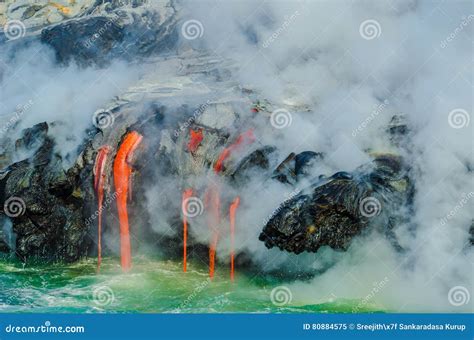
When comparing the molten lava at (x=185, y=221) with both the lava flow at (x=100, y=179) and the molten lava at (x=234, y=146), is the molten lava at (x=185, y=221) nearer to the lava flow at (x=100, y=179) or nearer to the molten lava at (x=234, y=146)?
the molten lava at (x=234, y=146)

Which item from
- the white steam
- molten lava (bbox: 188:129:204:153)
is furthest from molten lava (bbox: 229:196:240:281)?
molten lava (bbox: 188:129:204:153)

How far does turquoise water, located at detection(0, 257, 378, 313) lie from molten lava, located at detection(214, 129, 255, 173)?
56.0 inches

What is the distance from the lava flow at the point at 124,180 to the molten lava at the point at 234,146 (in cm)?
119

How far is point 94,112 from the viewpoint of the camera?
37.2 feet

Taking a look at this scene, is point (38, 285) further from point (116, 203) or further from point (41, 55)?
point (41, 55)

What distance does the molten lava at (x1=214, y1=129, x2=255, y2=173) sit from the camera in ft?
35.6

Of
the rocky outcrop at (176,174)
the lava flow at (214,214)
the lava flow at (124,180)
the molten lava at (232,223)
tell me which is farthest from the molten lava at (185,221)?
the lava flow at (124,180)

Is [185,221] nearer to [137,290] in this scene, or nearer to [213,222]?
[213,222]

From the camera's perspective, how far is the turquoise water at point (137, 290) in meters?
9.77

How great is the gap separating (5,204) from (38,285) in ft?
4.85

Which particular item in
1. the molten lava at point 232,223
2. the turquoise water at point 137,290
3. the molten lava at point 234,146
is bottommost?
the turquoise water at point 137,290

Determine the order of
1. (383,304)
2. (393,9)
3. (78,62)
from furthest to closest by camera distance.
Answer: (78,62)
(393,9)
(383,304)

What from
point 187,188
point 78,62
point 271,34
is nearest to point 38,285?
point 187,188

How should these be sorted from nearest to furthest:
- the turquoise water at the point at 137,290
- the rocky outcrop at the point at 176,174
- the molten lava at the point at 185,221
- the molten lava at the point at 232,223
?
the turquoise water at the point at 137,290, the rocky outcrop at the point at 176,174, the molten lava at the point at 232,223, the molten lava at the point at 185,221
